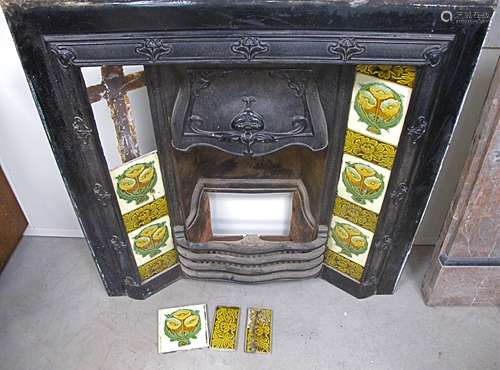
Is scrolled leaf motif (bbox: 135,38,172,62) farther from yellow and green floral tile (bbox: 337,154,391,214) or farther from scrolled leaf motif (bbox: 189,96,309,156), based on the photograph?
yellow and green floral tile (bbox: 337,154,391,214)

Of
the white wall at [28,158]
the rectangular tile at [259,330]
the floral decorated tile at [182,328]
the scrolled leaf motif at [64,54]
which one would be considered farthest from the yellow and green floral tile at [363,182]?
the white wall at [28,158]

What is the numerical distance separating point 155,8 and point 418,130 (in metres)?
0.67

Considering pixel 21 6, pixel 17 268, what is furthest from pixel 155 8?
pixel 17 268

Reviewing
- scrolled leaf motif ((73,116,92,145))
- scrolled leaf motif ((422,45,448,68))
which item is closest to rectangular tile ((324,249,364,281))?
scrolled leaf motif ((422,45,448,68))

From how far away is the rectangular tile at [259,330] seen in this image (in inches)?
54.5

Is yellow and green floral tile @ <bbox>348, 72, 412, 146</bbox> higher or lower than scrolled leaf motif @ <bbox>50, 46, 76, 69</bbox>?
lower

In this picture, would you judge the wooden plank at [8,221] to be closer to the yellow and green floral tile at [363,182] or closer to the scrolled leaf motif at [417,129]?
the yellow and green floral tile at [363,182]

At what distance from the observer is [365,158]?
120 cm

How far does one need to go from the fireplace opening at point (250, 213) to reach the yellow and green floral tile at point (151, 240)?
0.70 feet

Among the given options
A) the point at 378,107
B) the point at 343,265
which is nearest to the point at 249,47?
the point at 378,107

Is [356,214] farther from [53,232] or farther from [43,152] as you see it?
[53,232]

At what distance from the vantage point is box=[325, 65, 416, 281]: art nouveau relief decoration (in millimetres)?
1050

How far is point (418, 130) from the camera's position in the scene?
1.08 metres

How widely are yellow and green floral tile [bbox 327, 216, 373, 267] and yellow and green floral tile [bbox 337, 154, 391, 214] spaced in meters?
0.10
